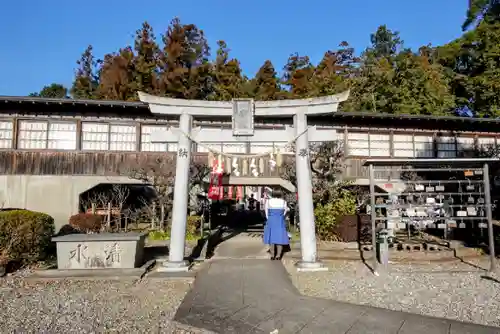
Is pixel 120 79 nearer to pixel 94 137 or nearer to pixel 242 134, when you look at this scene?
pixel 94 137

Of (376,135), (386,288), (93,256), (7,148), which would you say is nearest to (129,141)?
(7,148)

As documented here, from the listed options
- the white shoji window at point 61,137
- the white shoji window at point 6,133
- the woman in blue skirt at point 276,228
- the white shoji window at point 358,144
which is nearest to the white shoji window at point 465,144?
the white shoji window at point 358,144

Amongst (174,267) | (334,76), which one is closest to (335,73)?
(334,76)

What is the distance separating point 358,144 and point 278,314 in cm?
1450

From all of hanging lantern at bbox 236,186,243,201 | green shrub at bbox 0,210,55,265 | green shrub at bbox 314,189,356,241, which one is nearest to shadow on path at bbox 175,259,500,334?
green shrub at bbox 0,210,55,265

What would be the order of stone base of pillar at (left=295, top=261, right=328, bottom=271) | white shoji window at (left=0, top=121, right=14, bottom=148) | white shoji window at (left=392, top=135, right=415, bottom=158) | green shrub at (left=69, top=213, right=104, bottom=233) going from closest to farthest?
stone base of pillar at (left=295, top=261, right=328, bottom=271)
green shrub at (left=69, top=213, right=104, bottom=233)
white shoji window at (left=0, top=121, right=14, bottom=148)
white shoji window at (left=392, top=135, right=415, bottom=158)

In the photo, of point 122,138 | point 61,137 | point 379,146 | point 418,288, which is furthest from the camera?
point 379,146

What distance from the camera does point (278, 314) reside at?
5.54 m

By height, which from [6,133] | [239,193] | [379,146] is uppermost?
[6,133]

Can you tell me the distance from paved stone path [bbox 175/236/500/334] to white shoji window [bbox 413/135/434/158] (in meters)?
13.9

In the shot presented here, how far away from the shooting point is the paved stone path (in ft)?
16.3

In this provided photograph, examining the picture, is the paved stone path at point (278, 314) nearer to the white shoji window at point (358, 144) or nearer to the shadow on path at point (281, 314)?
the shadow on path at point (281, 314)

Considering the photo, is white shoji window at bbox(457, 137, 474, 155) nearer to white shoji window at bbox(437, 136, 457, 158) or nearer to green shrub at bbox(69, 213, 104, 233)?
white shoji window at bbox(437, 136, 457, 158)

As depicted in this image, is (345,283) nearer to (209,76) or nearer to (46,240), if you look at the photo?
(46,240)
